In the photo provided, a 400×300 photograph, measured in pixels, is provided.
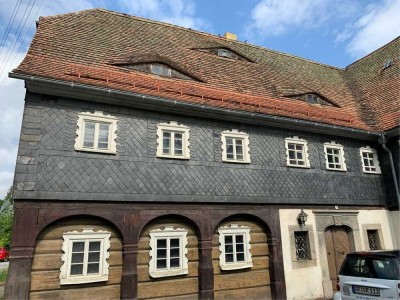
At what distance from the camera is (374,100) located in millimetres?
15195

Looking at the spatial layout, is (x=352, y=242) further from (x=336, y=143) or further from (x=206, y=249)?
(x=206, y=249)

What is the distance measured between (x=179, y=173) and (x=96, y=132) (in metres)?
2.66

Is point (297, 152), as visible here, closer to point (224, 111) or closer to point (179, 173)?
point (224, 111)

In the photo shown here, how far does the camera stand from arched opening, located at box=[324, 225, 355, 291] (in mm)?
11555

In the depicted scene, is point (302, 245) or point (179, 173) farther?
point (302, 245)

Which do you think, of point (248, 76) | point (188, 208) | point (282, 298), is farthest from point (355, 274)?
point (248, 76)

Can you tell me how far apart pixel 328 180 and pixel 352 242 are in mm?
2530

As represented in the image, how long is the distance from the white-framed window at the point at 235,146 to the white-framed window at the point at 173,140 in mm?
1361

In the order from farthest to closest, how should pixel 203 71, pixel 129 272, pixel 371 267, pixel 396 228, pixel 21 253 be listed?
pixel 396 228 → pixel 203 71 → pixel 129 272 → pixel 21 253 → pixel 371 267

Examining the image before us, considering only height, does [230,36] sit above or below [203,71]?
above

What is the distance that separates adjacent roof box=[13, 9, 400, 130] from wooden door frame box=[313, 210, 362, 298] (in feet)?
11.3

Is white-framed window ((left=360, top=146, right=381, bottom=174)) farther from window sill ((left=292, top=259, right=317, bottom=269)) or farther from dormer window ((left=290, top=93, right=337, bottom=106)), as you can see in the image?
window sill ((left=292, top=259, right=317, bottom=269))

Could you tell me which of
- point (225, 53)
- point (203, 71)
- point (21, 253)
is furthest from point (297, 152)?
point (21, 253)

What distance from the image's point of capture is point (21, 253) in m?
7.43
